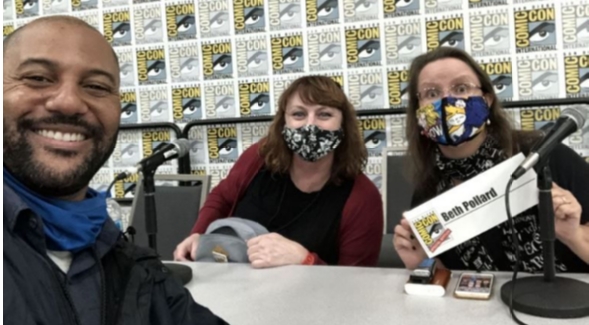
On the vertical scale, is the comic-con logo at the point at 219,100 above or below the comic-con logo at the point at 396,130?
above

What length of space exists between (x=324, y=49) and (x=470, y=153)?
4.71 ft

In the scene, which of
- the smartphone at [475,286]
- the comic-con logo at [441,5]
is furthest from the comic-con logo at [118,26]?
the smartphone at [475,286]

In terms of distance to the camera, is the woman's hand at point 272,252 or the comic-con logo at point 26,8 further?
the comic-con logo at point 26,8

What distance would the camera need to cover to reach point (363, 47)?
9.05 ft

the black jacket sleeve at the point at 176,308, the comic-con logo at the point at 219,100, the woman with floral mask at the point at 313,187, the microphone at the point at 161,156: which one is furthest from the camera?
the comic-con logo at the point at 219,100

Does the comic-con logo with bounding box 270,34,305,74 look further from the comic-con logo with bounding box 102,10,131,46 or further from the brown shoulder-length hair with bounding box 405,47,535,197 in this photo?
the brown shoulder-length hair with bounding box 405,47,535,197

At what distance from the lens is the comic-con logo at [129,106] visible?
315 cm

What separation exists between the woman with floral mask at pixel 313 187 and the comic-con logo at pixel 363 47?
780 mm

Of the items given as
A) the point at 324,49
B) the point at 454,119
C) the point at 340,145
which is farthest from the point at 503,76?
the point at 454,119

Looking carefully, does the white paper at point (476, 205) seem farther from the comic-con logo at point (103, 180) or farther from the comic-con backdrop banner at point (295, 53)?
the comic-con logo at point (103, 180)

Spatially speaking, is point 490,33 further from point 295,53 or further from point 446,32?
point 295,53

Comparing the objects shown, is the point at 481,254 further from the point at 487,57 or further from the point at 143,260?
the point at 487,57

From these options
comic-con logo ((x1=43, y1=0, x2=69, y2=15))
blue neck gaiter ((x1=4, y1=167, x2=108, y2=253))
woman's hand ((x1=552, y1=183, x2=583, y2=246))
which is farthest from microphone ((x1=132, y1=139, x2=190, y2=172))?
comic-con logo ((x1=43, y1=0, x2=69, y2=15))

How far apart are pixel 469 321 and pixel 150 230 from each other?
2.92ft
